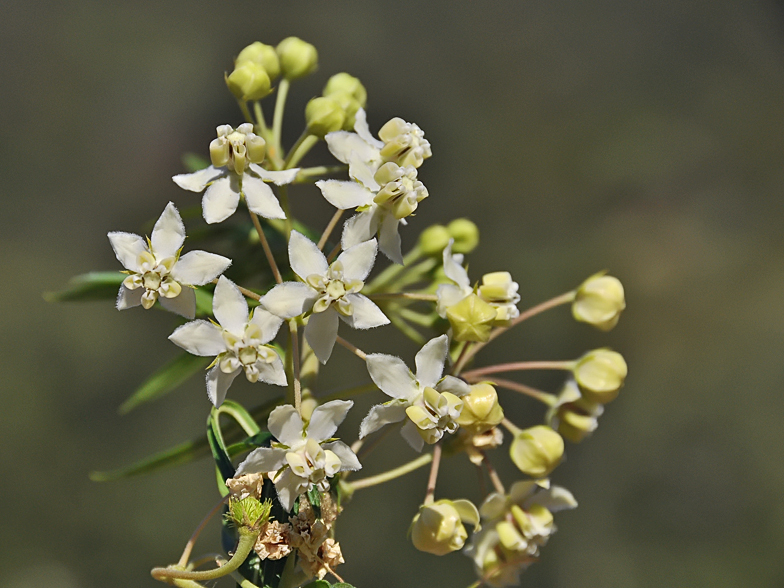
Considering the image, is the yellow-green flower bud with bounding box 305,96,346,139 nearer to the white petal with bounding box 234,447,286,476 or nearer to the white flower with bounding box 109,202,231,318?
the white flower with bounding box 109,202,231,318

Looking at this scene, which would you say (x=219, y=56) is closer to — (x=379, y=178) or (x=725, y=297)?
(x=725, y=297)

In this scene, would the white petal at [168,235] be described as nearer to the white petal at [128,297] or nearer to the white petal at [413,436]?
the white petal at [128,297]

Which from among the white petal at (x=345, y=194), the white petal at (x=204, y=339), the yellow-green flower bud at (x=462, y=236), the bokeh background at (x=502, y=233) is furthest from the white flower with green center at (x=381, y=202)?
the bokeh background at (x=502, y=233)

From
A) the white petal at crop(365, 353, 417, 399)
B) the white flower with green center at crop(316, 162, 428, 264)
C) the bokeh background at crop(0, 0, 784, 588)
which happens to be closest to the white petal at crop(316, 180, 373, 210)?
the white flower with green center at crop(316, 162, 428, 264)

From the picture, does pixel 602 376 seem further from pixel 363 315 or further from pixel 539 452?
pixel 363 315

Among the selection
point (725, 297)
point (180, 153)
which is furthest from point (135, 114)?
point (725, 297)

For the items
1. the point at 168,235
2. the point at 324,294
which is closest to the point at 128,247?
the point at 168,235
